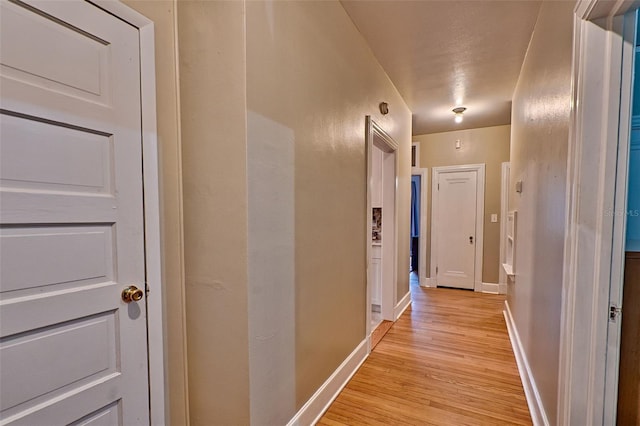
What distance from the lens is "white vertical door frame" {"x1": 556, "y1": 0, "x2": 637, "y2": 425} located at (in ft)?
3.67

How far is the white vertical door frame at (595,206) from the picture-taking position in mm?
1118

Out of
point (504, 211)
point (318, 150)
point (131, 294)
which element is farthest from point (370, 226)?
point (504, 211)

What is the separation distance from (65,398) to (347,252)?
1.62 meters

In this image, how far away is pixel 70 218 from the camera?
103 centimetres

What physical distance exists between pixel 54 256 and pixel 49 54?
666 mm

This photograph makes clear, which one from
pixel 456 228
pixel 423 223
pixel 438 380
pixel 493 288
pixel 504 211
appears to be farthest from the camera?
pixel 423 223

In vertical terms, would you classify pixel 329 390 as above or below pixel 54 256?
below

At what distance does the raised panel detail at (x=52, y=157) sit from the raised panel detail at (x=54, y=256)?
150 millimetres

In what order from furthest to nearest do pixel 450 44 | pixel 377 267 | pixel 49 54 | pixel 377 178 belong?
pixel 377 178 < pixel 377 267 < pixel 450 44 < pixel 49 54

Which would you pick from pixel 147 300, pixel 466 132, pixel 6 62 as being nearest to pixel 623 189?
pixel 147 300

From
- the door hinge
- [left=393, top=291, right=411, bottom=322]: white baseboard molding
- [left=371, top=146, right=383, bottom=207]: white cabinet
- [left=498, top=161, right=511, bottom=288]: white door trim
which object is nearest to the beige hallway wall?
the door hinge

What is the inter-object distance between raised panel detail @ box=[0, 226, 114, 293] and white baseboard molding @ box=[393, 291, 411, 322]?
299 centimetres

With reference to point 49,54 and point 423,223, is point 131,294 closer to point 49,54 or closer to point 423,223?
point 49,54

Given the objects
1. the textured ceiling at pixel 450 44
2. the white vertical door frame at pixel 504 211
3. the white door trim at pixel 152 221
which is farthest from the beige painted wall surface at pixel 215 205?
the white vertical door frame at pixel 504 211
